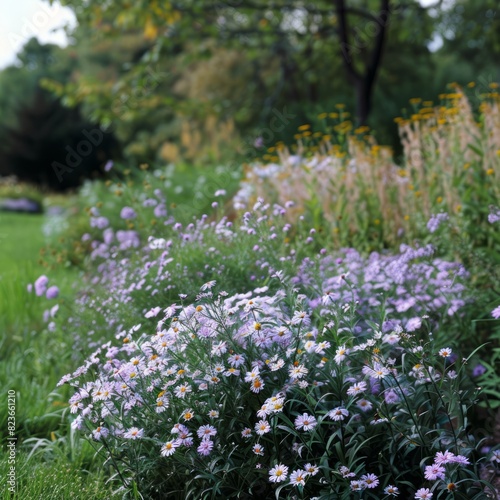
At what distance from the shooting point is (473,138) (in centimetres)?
459

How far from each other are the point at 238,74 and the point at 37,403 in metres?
12.0

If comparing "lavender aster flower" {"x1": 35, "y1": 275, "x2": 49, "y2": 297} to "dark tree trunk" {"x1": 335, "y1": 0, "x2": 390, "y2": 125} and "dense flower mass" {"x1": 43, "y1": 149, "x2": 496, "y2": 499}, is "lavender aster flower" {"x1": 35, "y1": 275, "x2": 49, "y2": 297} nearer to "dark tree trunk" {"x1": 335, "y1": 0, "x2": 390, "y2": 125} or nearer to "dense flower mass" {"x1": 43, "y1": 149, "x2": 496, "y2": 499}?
"dense flower mass" {"x1": 43, "y1": 149, "x2": 496, "y2": 499}

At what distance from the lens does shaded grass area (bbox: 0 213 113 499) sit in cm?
274

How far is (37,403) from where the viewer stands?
3.62m

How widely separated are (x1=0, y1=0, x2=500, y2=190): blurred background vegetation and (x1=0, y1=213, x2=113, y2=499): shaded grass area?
11.1ft

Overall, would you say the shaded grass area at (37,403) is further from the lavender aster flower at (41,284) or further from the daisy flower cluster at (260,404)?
the daisy flower cluster at (260,404)

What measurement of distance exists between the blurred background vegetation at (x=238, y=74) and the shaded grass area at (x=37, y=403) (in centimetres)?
340

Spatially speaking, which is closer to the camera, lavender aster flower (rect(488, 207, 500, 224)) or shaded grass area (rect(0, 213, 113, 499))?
shaded grass area (rect(0, 213, 113, 499))

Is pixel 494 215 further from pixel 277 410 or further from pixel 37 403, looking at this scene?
pixel 37 403

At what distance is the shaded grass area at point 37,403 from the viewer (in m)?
2.74

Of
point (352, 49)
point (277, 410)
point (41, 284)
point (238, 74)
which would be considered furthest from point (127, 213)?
point (238, 74)

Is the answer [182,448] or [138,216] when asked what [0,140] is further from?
[182,448]

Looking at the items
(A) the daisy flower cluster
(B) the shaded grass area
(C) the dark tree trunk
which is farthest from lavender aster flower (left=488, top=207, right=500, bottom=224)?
(C) the dark tree trunk

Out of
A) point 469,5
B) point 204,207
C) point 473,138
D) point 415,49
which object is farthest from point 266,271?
point 469,5
